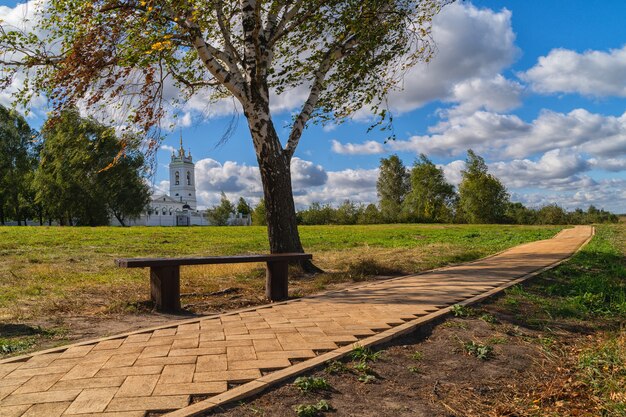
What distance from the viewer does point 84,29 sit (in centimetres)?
938

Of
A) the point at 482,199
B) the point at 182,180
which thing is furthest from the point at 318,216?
the point at 182,180

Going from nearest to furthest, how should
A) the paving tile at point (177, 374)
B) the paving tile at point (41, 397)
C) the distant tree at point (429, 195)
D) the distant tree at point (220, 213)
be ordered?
the paving tile at point (41, 397) → the paving tile at point (177, 374) → the distant tree at point (429, 195) → the distant tree at point (220, 213)

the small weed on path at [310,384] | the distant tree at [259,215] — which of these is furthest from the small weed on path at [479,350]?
the distant tree at [259,215]

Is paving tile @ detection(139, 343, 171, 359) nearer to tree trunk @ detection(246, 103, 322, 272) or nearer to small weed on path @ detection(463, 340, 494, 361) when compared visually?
small weed on path @ detection(463, 340, 494, 361)

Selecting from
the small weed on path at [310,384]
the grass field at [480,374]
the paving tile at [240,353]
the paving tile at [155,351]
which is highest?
the paving tile at [155,351]

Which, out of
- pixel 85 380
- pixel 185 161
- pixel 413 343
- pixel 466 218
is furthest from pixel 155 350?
pixel 185 161

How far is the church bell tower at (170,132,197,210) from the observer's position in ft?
434

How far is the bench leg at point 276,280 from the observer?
7203 millimetres

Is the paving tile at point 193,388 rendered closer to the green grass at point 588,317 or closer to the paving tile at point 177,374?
the paving tile at point 177,374

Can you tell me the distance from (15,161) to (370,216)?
151 ft

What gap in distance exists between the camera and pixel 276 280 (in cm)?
724

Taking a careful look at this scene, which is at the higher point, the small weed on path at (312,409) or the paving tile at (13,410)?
the paving tile at (13,410)

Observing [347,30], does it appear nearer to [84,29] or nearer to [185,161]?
[84,29]

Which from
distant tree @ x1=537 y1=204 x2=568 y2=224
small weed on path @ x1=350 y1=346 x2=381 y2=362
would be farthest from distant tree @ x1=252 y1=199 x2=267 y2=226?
small weed on path @ x1=350 y1=346 x2=381 y2=362
